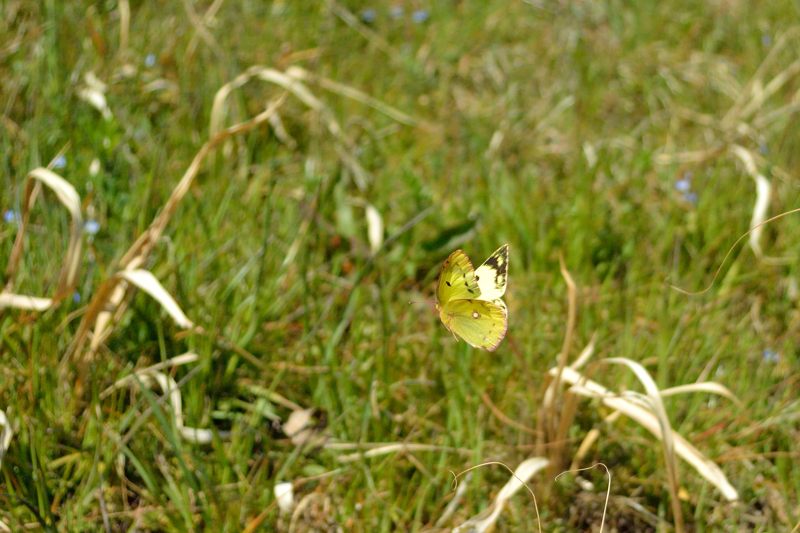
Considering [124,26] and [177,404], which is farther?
[124,26]

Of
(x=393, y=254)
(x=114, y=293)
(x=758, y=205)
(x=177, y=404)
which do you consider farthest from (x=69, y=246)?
(x=758, y=205)

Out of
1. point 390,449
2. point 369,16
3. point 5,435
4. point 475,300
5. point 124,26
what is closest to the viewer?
point 475,300

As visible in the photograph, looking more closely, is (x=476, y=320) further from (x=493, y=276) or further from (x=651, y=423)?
(x=651, y=423)

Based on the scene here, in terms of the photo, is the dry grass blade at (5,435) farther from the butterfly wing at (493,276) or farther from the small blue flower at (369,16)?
the small blue flower at (369,16)

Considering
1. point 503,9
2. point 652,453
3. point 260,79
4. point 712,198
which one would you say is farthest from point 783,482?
point 503,9

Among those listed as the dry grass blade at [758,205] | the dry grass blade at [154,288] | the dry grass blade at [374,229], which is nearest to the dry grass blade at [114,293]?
the dry grass blade at [154,288]


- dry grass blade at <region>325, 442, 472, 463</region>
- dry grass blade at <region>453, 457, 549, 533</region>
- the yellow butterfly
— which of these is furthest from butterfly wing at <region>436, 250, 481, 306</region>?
dry grass blade at <region>325, 442, 472, 463</region>

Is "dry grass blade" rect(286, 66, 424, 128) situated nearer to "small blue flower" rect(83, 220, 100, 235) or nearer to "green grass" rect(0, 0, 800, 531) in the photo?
"green grass" rect(0, 0, 800, 531)

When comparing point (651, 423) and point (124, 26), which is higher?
point (124, 26)
